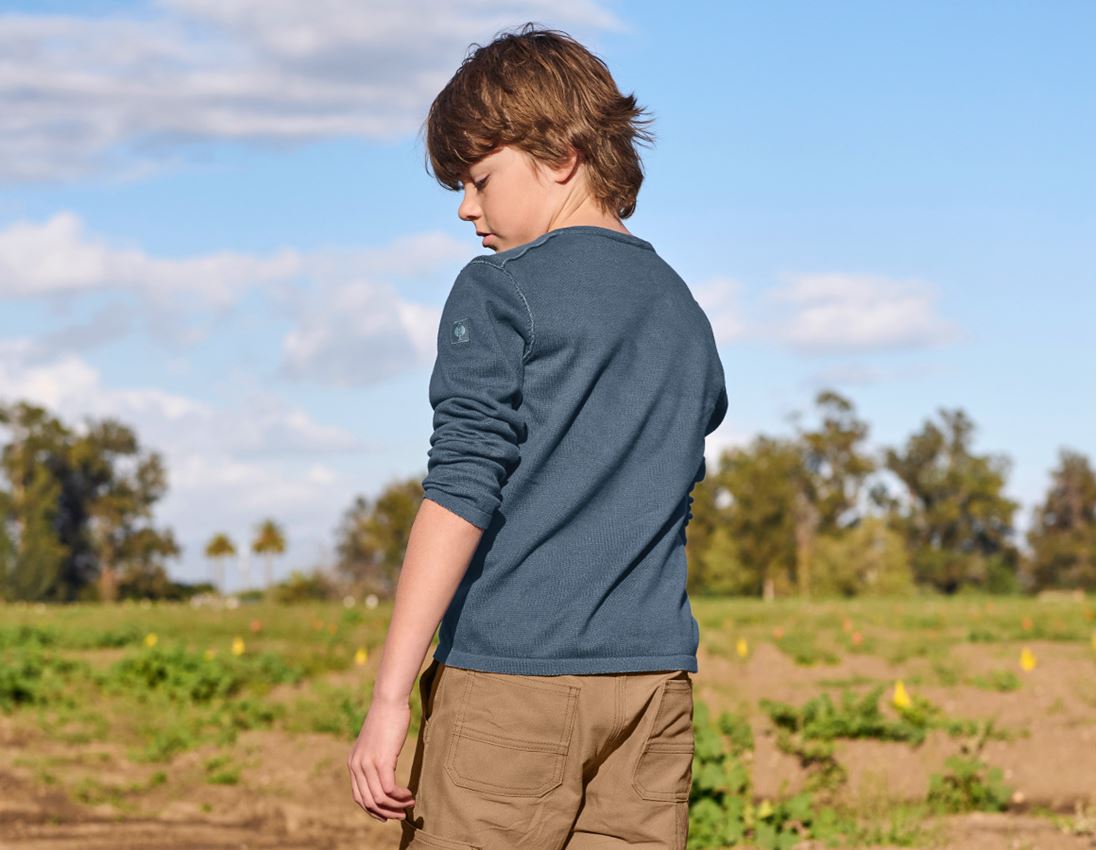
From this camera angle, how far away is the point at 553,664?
2084mm

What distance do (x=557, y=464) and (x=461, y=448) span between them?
6.8 inches

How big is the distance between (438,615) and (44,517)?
209 feet

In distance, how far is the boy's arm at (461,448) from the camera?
6.62 ft

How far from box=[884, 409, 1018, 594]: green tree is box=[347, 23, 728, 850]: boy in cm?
6690

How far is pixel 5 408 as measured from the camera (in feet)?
202

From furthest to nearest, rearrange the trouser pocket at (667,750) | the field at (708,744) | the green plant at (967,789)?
the green plant at (967,789)
the field at (708,744)
the trouser pocket at (667,750)

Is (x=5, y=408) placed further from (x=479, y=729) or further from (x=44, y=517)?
(x=479, y=729)

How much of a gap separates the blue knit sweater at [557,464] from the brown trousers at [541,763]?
4cm

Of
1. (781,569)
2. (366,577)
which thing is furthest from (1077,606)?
(366,577)

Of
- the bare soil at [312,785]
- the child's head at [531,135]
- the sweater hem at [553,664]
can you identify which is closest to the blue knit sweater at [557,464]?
the sweater hem at [553,664]

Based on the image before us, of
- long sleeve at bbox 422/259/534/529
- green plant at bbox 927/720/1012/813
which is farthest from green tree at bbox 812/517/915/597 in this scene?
long sleeve at bbox 422/259/534/529

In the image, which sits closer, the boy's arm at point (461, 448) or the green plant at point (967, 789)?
the boy's arm at point (461, 448)

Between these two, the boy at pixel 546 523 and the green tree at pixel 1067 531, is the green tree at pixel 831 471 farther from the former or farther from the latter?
the boy at pixel 546 523

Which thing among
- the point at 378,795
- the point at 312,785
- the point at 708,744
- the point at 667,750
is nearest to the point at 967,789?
the point at 708,744
